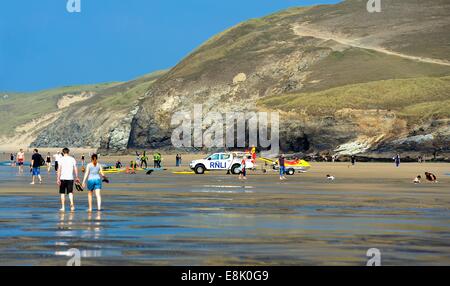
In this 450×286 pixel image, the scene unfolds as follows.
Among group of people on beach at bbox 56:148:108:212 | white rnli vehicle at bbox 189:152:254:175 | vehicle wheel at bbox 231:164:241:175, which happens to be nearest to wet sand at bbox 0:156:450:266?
group of people on beach at bbox 56:148:108:212

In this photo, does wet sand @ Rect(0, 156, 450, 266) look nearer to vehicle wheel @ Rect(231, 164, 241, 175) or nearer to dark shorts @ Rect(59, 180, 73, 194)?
dark shorts @ Rect(59, 180, 73, 194)

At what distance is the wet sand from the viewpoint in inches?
805

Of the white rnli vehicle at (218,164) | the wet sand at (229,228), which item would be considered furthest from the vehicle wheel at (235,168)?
the wet sand at (229,228)

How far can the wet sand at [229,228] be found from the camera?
2044 centimetres

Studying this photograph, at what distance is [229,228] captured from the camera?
26.7 meters

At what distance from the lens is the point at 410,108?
478 feet

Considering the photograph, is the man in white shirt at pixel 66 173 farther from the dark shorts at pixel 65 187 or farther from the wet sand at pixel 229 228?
the wet sand at pixel 229 228

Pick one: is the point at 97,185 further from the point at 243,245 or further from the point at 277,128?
the point at 277,128

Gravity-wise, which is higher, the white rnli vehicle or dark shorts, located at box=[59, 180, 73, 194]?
the white rnli vehicle

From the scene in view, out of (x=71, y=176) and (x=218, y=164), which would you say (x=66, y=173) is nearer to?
(x=71, y=176)

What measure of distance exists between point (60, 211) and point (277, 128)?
4519 inches

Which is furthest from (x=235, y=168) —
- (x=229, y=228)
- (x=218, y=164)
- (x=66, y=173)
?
(x=229, y=228)
